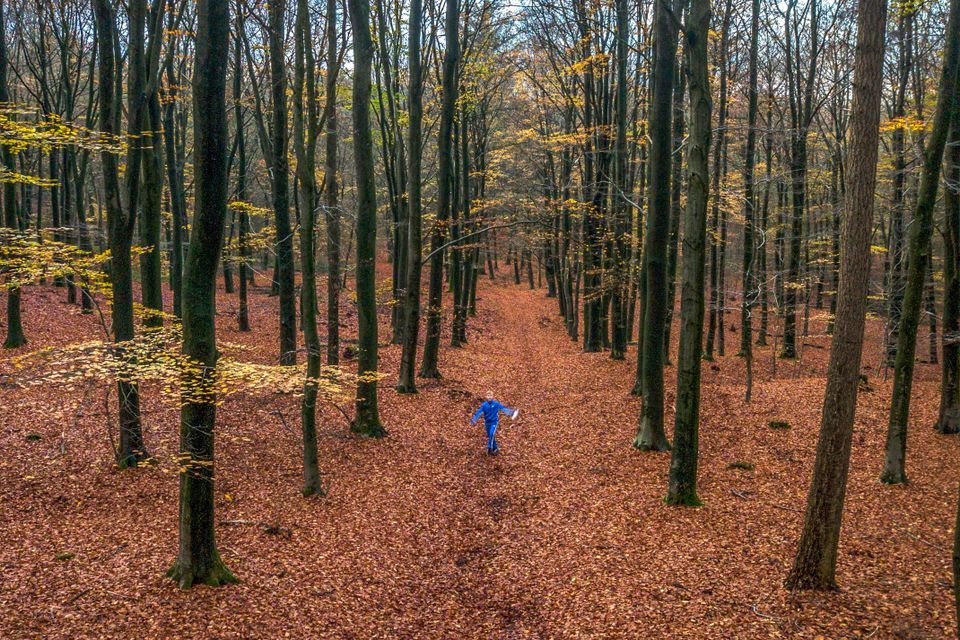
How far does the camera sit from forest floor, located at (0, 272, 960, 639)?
19.6 ft

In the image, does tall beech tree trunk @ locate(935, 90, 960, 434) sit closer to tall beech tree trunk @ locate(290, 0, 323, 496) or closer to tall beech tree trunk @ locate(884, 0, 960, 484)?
tall beech tree trunk @ locate(884, 0, 960, 484)

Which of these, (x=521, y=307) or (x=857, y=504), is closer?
(x=857, y=504)

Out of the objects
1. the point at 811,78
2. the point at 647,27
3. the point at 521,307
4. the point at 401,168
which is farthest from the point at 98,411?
the point at 521,307

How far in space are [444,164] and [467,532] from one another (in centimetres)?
1061

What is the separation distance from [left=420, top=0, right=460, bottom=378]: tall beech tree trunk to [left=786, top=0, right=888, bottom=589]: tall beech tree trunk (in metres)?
10.3

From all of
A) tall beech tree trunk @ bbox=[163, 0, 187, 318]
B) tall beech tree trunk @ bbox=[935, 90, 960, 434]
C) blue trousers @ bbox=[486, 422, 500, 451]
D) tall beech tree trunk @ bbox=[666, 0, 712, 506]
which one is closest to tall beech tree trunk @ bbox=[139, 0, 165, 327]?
tall beech tree trunk @ bbox=[163, 0, 187, 318]

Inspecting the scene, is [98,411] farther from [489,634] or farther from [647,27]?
[647,27]

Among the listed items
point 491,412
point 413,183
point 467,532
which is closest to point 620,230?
point 413,183

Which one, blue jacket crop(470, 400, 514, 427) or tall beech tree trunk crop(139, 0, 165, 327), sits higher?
tall beech tree trunk crop(139, 0, 165, 327)

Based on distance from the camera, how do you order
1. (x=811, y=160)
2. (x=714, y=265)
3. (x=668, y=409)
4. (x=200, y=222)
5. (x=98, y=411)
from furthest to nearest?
1. (x=811, y=160)
2. (x=714, y=265)
3. (x=668, y=409)
4. (x=98, y=411)
5. (x=200, y=222)

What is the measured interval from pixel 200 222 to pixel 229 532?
4660 mm

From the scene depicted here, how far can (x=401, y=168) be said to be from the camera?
20.0 metres

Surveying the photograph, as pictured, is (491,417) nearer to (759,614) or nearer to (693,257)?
(693,257)

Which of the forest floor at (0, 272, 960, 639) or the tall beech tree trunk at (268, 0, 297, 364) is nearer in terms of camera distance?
the forest floor at (0, 272, 960, 639)
